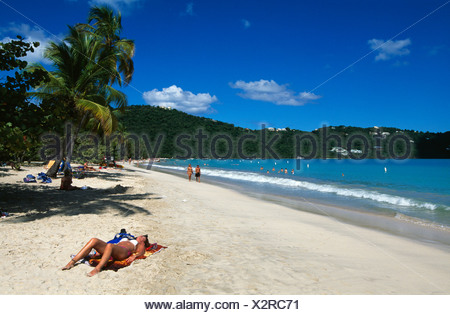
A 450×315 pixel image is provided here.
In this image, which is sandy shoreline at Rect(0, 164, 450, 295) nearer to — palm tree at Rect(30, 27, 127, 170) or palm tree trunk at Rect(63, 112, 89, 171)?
palm tree at Rect(30, 27, 127, 170)

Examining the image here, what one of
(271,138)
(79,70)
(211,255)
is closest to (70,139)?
(79,70)

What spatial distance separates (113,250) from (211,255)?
1577 mm

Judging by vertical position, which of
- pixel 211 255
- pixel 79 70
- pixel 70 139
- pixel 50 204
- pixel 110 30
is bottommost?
pixel 211 255

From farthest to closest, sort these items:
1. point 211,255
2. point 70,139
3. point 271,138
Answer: point 271,138 → point 70,139 → point 211,255

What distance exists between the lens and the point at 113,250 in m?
3.99

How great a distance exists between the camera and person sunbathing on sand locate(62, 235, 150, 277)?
12.4 feet

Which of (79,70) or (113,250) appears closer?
(113,250)

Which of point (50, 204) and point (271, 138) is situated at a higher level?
point (271, 138)

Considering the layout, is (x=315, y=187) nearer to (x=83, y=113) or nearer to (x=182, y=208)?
(x=182, y=208)

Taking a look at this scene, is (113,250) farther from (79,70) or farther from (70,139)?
(70,139)

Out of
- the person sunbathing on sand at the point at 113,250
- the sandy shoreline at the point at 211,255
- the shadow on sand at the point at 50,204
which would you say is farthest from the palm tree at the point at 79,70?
the person sunbathing on sand at the point at 113,250

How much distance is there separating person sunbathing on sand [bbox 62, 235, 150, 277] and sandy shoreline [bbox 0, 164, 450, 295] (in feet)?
0.40

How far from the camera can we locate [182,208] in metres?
9.05

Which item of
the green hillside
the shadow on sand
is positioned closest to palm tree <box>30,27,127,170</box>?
the shadow on sand
